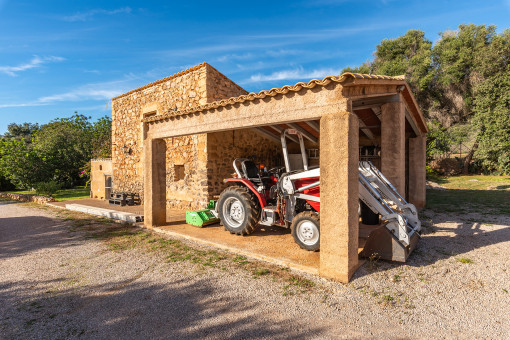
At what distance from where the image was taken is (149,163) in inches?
236

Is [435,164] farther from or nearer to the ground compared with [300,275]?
farther from the ground

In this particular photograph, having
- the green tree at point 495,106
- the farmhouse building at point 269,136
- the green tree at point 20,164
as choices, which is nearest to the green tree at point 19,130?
the green tree at point 20,164

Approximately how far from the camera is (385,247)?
Result: 3.57 m

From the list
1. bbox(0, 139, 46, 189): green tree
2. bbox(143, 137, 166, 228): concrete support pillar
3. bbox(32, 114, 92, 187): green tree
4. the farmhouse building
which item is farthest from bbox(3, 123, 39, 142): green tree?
bbox(143, 137, 166, 228): concrete support pillar

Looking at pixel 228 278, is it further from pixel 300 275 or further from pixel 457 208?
pixel 457 208

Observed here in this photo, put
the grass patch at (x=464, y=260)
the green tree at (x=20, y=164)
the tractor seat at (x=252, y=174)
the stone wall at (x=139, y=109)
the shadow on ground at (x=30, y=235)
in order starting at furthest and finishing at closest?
the green tree at (x=20, y=164), the stone wall at (x=139, y=109), the tractor seat at (x=252, y=174), the shadow on ground at (x=30, y=235), the grass patch at (x=464, y=260)

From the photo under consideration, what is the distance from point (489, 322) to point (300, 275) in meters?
1.87

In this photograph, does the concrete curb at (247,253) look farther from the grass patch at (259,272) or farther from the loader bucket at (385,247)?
the loader bucket at (385,247)

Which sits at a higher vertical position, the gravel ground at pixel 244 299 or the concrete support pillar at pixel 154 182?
the concrete support pillar at pixel 154 182

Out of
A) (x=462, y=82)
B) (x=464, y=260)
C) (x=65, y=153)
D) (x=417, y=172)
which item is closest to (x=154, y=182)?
(x=464, y=260)

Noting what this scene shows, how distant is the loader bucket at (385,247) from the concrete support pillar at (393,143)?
4.69ft

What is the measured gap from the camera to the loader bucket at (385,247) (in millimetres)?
Result: 3465

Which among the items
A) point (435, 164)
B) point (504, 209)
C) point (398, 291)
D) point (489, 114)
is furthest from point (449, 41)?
point (398, 291)

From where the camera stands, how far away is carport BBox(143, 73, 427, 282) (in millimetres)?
3131
